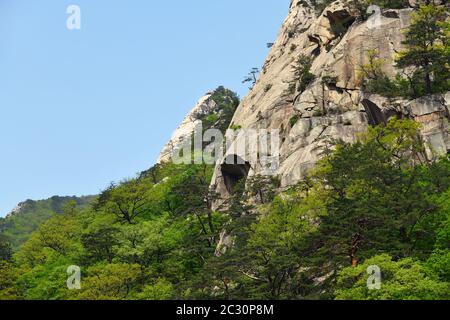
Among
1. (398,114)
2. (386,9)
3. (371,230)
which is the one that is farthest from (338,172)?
(386,9)

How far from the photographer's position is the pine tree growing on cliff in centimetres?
5847

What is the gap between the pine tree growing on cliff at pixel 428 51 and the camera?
192ft

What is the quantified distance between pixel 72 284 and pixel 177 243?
9.88 m

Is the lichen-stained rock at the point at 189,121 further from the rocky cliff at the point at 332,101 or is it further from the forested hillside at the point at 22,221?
the rocky cliff at the point at 332,101

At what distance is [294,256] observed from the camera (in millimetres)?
39156

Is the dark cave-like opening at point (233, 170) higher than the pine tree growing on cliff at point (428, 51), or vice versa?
the pine tree growing on cliff at point (428, 51)

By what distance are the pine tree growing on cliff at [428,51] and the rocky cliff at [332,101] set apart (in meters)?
2.40

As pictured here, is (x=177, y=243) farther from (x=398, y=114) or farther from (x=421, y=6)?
(x=421, y=6)

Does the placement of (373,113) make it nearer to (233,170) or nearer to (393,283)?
(233,170)

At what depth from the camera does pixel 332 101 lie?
65.3m

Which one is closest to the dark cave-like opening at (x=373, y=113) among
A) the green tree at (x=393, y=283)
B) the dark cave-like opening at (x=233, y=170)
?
the dark cave-like opening at (x=233, y=170)

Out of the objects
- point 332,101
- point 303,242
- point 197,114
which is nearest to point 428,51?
point 332,101

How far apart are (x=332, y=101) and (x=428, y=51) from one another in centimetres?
1095
